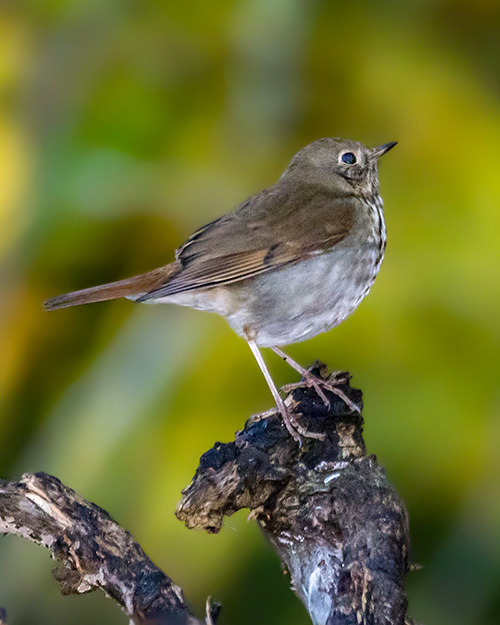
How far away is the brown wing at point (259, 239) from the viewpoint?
270cm

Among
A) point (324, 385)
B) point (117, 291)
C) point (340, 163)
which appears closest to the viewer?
point (117, 291)

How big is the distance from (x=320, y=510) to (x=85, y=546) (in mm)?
649

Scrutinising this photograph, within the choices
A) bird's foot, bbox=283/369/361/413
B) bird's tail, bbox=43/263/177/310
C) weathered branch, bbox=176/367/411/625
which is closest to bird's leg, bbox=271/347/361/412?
bird's foot, bbox=283/369/361/413

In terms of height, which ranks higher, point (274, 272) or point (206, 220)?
point (206, 220)

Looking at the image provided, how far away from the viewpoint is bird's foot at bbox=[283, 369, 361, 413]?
277cm

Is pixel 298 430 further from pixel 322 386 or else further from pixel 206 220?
pixel 206 220

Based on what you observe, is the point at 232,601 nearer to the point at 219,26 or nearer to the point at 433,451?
the point at 433,451

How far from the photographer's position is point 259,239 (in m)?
2.76

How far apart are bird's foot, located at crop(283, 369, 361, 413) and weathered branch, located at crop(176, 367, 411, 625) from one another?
0.44 feet

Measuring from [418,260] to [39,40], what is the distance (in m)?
2.00

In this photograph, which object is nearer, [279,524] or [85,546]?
[85,546]

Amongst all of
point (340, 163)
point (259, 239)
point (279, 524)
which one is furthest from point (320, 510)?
point (340, 163)

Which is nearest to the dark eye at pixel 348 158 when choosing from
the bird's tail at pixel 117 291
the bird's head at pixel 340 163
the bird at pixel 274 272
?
the bird's head at pixel 340 163

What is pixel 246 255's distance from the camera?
2742mm
